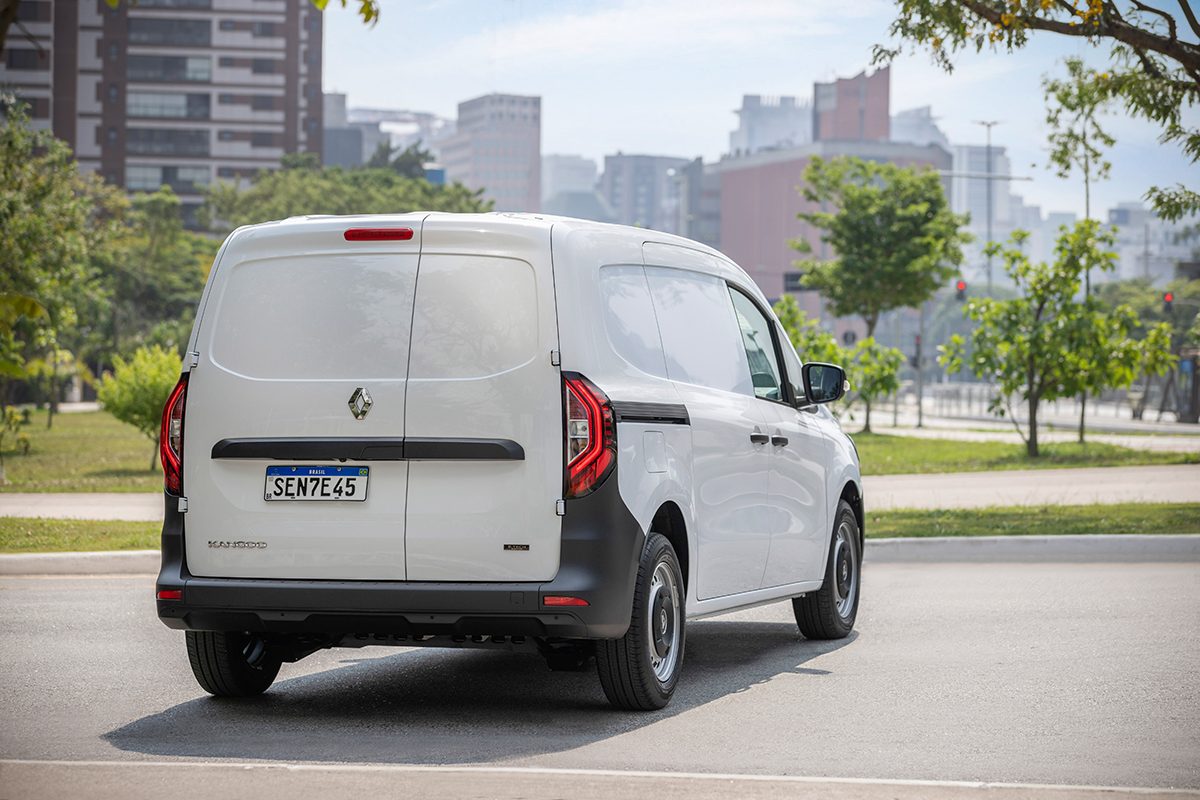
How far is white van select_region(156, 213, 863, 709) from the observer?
710 cm

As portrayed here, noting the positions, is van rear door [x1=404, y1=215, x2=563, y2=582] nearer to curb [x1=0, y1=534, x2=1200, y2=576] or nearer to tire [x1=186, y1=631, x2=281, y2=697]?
tire [x1=186, y1=631, x2=281, y2=697]

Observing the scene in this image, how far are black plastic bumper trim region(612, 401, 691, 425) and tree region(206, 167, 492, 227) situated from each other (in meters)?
74.7

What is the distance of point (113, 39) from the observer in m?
142

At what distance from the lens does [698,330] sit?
8.52 metres

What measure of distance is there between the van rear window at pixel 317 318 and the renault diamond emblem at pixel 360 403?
0.23 feet

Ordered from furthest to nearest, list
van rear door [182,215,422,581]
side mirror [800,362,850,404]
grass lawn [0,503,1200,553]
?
1. grass lawn [0,503,1200,553]
2. side mirror [800,362,850,404]
3. van rear door [182,215,422,581]

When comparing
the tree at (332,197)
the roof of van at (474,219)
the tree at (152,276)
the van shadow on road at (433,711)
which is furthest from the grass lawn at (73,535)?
the tree at (152,276)

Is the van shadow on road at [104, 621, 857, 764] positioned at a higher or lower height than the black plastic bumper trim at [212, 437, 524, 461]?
lower

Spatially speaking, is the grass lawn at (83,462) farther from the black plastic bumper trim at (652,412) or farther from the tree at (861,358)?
the black plastic bumper trim at (652,412)

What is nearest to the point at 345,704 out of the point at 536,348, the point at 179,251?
the point at 536,348

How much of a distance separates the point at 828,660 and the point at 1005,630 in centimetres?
159

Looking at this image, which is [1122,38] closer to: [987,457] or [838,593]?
[838,593]

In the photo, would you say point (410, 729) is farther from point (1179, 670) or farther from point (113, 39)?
Answer: point (113, 39)

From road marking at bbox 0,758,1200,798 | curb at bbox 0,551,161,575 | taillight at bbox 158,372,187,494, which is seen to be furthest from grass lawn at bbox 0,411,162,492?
road marking at bbox 0,758,1200,798
